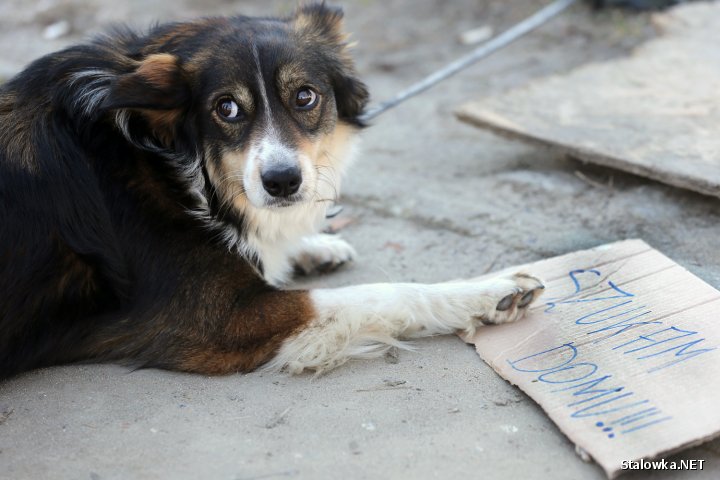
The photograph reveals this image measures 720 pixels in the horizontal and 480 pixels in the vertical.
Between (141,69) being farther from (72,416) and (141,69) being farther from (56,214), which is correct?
(72,416)

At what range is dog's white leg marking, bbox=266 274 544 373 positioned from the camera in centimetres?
330

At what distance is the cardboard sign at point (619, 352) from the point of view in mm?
2693

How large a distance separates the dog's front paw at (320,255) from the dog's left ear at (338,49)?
0.69 m

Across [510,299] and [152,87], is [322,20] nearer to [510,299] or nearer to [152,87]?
[152,87]

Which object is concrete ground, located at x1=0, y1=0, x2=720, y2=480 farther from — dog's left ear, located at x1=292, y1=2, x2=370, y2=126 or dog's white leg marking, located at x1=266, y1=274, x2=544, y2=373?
dog's left ear, located at x1=292, y1=2, x2=370, y2=126

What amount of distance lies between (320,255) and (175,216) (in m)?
1.03

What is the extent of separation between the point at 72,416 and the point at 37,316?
0.44m

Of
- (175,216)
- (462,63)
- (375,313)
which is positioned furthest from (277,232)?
(462,63)

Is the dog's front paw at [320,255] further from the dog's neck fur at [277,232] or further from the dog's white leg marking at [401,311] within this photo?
the dog's white leg marking at [401,311]

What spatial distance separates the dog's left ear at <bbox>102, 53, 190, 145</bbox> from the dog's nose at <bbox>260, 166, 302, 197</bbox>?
0.48 metres

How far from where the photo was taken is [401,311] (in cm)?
337

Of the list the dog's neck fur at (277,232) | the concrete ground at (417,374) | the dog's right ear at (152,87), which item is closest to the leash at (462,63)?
the concrete ground at (417,374)

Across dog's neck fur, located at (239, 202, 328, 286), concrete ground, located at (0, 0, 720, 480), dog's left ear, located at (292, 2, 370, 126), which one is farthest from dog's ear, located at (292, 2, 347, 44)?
concrete ground, located at (0, 0, 720, 480)

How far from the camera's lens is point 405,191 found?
498cm
